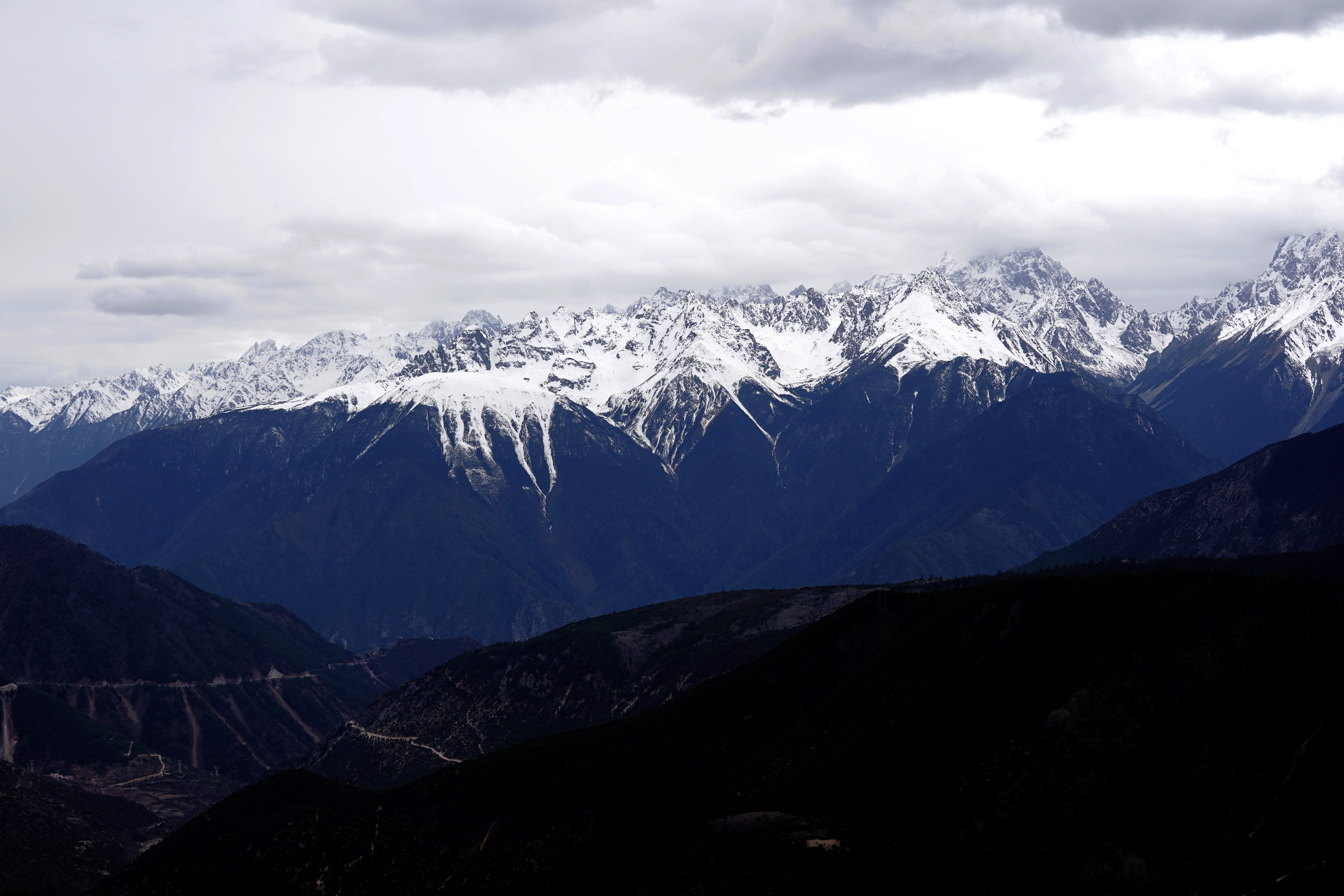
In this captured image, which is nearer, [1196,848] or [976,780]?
[1196,848]

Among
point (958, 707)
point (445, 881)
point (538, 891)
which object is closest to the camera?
point (538, 891)

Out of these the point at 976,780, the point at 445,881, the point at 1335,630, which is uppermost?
the point at 1335,630

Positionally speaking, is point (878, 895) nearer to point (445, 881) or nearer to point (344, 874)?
point (445, 881)

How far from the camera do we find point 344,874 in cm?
19850

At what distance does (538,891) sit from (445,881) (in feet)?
137

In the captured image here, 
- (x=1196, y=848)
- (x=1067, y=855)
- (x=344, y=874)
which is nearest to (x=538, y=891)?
(x=344, y=874)

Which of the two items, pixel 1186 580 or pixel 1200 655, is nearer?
pixel 1200 655

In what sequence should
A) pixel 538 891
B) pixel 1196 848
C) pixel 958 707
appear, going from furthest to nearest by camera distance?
1. pixel 958 707
2. pixel 538 891
3. pixel 1196 848

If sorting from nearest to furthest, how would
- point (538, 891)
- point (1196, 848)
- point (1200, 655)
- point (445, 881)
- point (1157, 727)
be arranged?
1. point (1196, 848)
2. point (1157, 727)
3. point (1200, 655)
4. point (538, 891)
5. point (445, 881)

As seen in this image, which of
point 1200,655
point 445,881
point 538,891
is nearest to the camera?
point 1200,655

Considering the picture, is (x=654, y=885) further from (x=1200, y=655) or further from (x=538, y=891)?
(x=1200, y=655)

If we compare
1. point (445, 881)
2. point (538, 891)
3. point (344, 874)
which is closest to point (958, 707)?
point (538, 891)

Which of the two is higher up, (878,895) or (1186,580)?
(1186,580)

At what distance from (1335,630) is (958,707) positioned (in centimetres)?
4683
